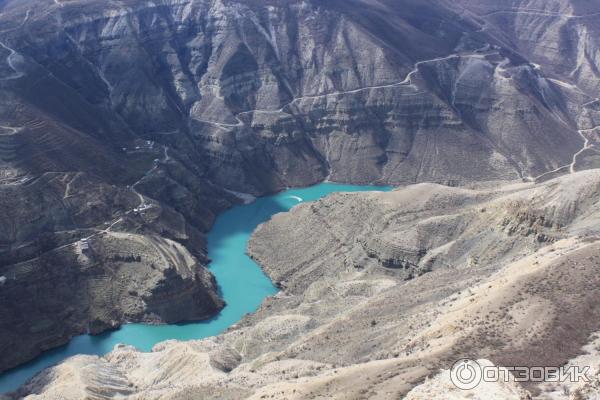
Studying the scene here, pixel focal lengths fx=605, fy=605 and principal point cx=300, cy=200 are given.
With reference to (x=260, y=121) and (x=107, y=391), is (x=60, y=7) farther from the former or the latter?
(x=107, y=391)

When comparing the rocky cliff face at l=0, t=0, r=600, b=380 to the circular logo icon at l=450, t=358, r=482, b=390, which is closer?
the circular logo icon at l=450, t=358, r=482, b=390

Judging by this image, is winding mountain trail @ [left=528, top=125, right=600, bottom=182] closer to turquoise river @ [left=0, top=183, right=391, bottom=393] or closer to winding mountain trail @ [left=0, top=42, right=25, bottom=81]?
turquoise river @ [left=0, top=183, right=391, bottom=393]

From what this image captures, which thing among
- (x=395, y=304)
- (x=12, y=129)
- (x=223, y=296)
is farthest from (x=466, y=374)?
(x=12, y=129)

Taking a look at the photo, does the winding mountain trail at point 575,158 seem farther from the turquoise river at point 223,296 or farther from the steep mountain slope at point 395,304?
the turquoise river at point 223,296

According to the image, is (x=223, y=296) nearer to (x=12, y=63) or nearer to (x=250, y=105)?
(x=250, y=105)

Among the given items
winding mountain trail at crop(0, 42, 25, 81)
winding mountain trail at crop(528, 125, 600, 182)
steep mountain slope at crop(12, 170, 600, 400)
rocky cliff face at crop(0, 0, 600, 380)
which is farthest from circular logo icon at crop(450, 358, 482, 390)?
winding mountain trail at crop(0, 42, 25, 81)

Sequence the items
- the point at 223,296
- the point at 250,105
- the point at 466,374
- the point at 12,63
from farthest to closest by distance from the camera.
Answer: the point at 250,105, the point at 12,63, the point at 223,296, the point at 466,374

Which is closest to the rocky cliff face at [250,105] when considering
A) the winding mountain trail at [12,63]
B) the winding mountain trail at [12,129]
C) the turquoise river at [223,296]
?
the winding mountain trail at [12,129]
